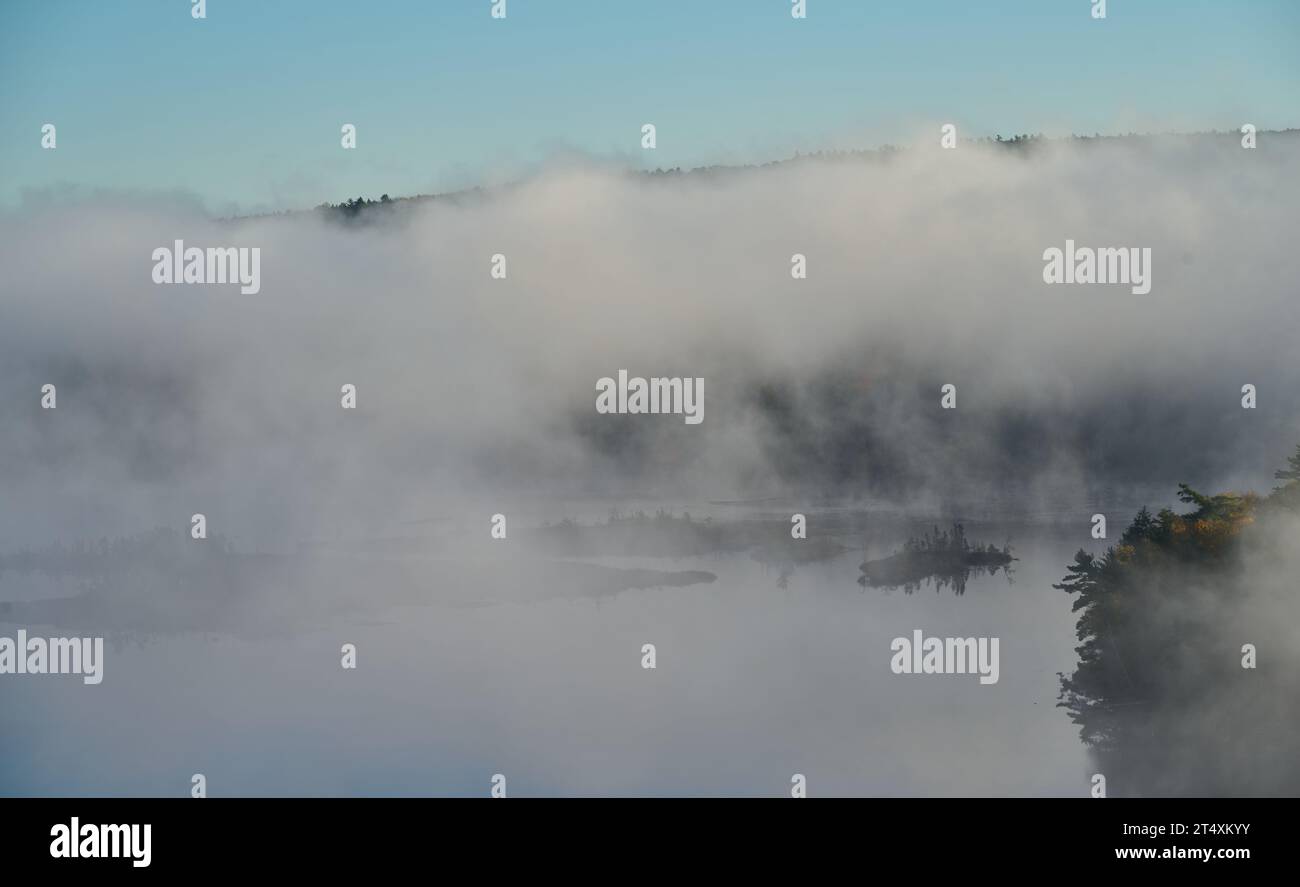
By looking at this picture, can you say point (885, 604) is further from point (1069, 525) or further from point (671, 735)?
point (671, 735)

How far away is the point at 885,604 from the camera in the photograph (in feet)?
147

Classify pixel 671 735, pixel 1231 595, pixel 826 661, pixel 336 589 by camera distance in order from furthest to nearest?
pixel 336 589, pixel 826 661, pixel 671 735, pixel 1231 595

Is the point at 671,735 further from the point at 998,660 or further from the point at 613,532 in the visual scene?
the point at 613,532

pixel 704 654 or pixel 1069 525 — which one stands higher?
pixel 1069 525

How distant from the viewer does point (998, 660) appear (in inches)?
1438

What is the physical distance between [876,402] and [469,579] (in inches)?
896
